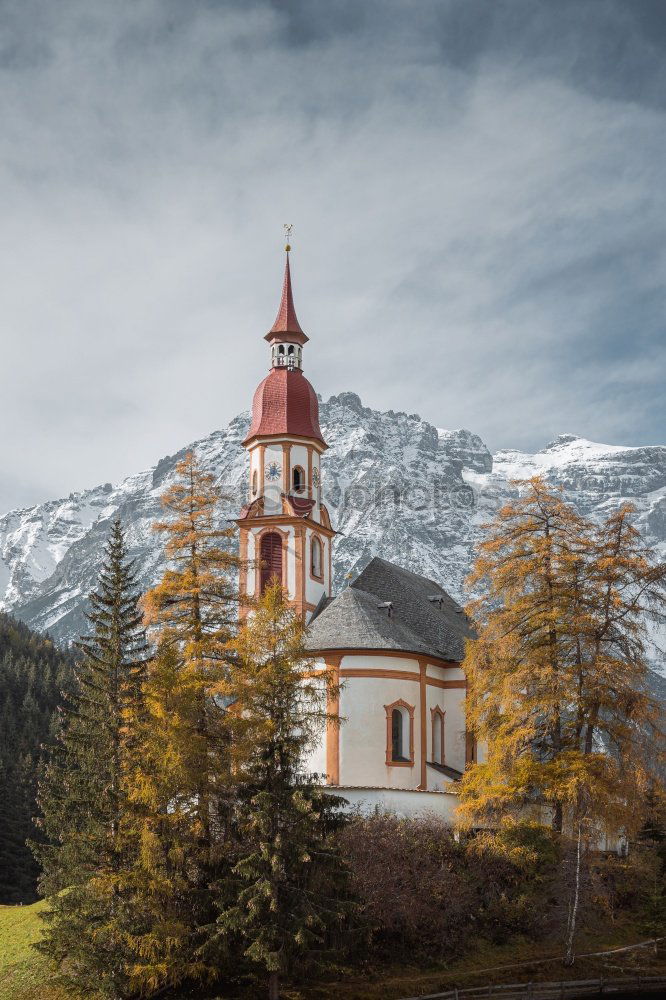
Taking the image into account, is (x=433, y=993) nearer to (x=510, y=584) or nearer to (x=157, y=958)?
(x=157, y=958)

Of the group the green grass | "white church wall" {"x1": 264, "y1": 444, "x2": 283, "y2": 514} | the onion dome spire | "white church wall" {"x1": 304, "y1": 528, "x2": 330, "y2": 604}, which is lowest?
the green grass

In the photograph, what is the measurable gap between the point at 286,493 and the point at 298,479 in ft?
3.57

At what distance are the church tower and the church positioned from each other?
0.06m

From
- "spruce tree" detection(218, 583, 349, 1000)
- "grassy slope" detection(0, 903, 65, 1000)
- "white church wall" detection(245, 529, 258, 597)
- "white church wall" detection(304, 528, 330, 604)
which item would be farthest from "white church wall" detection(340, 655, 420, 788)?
"grassy slope" detection(0, 903, 65, 1000)

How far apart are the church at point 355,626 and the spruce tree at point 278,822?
5437mm

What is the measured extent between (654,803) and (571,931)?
31.1ft

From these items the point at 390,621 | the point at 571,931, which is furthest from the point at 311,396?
the point at 571,931

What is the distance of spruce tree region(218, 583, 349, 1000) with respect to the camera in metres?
26.0

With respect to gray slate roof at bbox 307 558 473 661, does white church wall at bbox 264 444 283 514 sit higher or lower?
higher

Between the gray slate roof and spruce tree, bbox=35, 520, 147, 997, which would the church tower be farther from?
spruce tree, bbox=35, 520, 147, 997

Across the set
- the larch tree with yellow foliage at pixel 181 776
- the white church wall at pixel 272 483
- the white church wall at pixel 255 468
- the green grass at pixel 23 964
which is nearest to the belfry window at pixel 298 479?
the white church wall at pixel 272 483

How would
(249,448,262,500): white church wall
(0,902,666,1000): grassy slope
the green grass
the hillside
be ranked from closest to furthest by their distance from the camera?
1. (0,902,666,1000): grassy slope
2. the green grass
3. (249,448,262,500): white church wall
4. the hillside

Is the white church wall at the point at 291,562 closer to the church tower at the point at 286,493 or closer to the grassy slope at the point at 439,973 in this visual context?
the church tower at the point at 286,493

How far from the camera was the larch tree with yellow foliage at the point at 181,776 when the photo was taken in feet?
87.1
